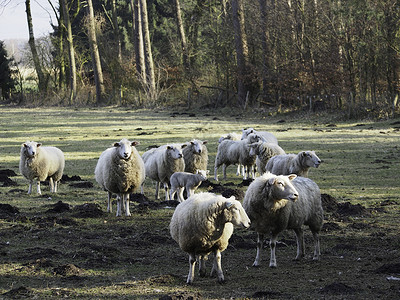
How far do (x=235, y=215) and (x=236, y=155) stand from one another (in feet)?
34.0

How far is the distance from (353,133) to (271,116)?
10269 mm

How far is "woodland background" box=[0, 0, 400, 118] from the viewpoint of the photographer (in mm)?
31953

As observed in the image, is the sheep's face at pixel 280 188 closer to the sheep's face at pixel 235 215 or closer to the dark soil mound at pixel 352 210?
the sheep's face at pixel 235 215

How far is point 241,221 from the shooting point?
803cm

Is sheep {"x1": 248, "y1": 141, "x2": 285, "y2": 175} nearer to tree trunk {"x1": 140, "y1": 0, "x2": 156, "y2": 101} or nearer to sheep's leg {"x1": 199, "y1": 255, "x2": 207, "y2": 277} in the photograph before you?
sheep's leg {"x1": 199, "y1": 255, "x2": 207, "y2": 277}

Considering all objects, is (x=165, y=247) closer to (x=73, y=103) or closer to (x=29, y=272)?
(x=29, y=272)

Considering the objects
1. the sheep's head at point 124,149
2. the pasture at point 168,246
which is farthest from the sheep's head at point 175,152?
the sheep's head at point 124,149

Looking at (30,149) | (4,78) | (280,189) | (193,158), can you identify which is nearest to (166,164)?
(193,158)

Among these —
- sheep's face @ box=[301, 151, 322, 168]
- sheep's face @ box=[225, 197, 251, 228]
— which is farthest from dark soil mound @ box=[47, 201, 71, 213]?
sheep's face @ box=[225, 197, 251, 228]

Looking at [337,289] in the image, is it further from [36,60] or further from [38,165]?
[36,60]

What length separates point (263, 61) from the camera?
40094mm

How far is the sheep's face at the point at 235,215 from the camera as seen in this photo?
26.3ft

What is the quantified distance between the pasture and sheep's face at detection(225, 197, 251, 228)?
84cm

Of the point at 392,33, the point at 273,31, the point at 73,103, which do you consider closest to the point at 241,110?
the point at 273,31
